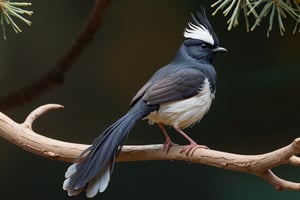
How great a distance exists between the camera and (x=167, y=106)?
1328 mm

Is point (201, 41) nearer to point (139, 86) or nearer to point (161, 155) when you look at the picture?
point (161, 155)

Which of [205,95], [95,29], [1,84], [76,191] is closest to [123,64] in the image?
[95,29]

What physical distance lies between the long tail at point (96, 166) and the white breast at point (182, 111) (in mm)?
133

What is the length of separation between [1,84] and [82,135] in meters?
0.30

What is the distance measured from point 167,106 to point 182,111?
3 centimetres

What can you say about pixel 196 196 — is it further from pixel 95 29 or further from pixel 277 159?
pixel 277 159

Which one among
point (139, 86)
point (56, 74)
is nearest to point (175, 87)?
point (139, 86)

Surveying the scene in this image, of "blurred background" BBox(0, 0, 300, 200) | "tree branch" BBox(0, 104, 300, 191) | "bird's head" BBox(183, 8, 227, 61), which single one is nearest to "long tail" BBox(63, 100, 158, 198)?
"tree branch" BBox(0, 104, 300, 191)

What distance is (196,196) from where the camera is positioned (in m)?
1.87

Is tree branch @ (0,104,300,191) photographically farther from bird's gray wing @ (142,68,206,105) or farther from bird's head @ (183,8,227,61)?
bird's head @ (183,8,227,61)

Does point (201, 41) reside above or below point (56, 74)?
above

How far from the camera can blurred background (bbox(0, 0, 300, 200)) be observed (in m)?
1.79

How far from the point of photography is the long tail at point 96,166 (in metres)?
1.12

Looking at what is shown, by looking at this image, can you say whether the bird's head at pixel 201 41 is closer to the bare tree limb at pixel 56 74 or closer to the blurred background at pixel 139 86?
the blurred background at pixel 139 86
